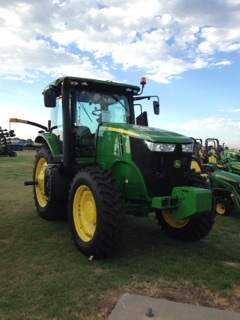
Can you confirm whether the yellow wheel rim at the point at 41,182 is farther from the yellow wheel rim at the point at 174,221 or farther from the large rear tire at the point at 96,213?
the yellow wheel rim at the point at 174,221

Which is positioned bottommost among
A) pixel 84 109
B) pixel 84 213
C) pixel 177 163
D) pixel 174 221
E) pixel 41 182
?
pixel 174 221

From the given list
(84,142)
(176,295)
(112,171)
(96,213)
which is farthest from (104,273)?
(84,142)

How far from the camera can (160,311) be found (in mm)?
3359

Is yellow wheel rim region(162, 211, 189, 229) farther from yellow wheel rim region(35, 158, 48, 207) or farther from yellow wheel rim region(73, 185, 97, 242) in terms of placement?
yellow wheel rim region(35, 158, 48, 207)

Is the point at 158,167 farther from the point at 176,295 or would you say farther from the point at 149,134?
the point at 176,295

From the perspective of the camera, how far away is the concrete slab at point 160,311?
10.7ft

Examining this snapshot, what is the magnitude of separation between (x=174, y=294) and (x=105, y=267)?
3.29 ft

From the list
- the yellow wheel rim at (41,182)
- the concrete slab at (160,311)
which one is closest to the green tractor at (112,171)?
the yellow wheel rim at (41,182)

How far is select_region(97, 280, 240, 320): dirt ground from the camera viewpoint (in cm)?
356

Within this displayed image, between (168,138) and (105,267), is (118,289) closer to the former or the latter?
(105,267)

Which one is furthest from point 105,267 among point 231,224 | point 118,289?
point 231,224

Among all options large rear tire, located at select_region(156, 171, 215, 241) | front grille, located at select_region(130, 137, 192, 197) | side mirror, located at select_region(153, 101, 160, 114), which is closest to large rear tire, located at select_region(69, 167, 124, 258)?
front grille, located at select_region(130, 137, 192, 197)

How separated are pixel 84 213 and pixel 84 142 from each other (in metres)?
A: 1.27

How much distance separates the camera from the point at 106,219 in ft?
14.9
